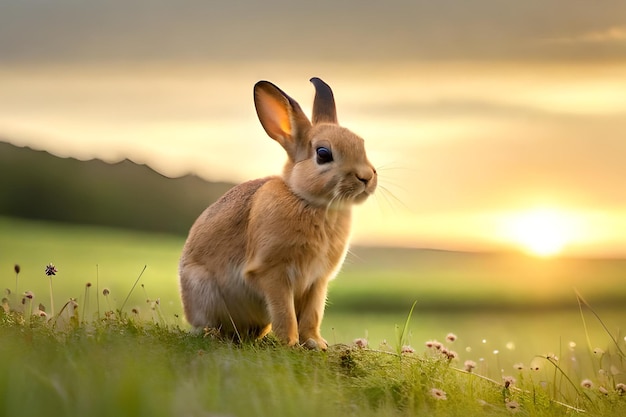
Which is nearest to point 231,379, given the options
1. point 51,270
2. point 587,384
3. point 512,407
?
point 512,407

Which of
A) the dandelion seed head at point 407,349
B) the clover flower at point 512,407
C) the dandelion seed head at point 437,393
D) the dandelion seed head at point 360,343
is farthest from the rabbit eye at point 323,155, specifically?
the clover flower at point 512,407

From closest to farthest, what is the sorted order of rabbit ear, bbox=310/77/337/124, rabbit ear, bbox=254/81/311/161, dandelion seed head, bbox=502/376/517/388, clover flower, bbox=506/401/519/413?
clover flower, bbox=506/401/519/413
dandelion seed head, bbox=502/376/517/388
rabbit ear, bbox=254/81/311/161
rabbit ear, bbox=310/77/337/124

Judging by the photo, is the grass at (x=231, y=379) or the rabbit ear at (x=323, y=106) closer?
the grass at (x=231, y=379)

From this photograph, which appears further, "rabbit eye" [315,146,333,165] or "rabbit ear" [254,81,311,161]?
"rabbit ear" [254,81,311,161]

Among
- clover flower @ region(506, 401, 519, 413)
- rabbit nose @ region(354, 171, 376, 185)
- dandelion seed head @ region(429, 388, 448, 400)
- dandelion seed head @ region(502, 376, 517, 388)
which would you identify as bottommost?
clover flower @ region(506, 401, 519, 413)

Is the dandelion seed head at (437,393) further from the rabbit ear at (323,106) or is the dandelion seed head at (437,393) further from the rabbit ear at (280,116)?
the rabbit ear at (323,106)

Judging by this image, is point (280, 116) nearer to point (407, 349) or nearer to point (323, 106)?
point (323, 106)

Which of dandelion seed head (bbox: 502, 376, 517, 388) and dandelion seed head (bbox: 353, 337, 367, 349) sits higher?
dandelion seed head (bbox: 353, 337, 367, 349)

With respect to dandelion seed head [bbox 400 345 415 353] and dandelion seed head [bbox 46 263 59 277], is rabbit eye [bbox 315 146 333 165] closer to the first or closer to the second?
dandelion seed head [bbox 400 345 415 353]

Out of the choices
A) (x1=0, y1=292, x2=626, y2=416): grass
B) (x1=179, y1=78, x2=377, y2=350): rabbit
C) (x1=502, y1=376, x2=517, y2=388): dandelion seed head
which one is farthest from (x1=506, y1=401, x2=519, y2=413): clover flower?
(x1=179, y1=78, x2=377, y2=350): rabbit
